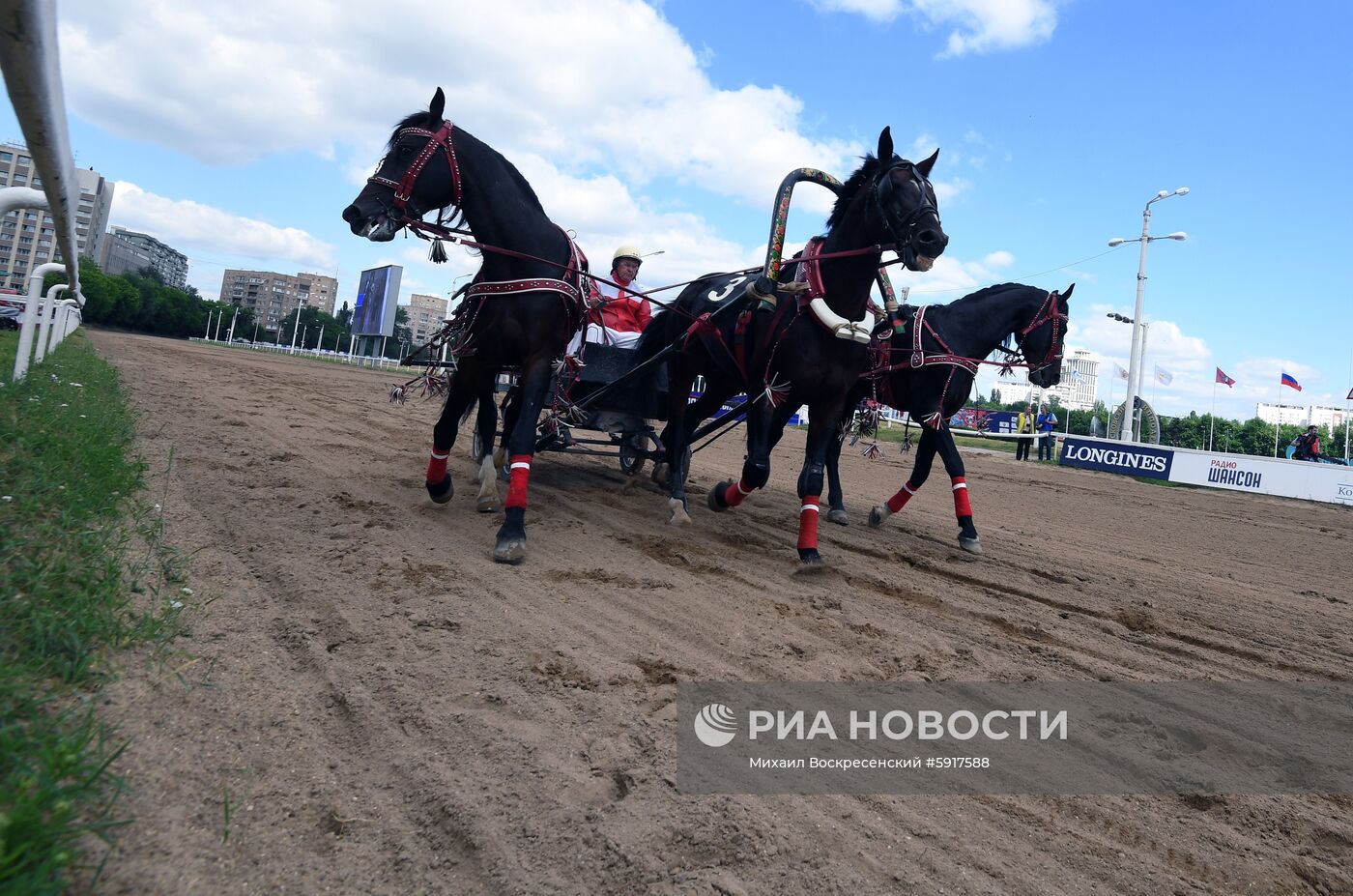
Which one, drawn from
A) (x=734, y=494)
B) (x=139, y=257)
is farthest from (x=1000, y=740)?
(x=139, y=257)

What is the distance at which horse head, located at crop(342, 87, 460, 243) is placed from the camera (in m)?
4.79

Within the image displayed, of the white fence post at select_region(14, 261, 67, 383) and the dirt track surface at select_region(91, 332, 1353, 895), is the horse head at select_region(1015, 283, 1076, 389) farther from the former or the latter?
the white fence post at select_region(14, 261, 67, 383)

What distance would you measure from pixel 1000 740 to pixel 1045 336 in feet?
17.4

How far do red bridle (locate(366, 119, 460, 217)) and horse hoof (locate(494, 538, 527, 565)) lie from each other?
Result: 219 cm

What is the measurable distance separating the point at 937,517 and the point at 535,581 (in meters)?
6.09

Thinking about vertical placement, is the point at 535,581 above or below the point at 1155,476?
below

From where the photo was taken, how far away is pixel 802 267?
5.48m

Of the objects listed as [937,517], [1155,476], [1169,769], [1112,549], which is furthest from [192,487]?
[1155,476]

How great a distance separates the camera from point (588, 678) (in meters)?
3.03

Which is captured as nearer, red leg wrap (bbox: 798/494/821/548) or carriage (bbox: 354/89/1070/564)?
carriage (bbox: 354/89/1070/564)

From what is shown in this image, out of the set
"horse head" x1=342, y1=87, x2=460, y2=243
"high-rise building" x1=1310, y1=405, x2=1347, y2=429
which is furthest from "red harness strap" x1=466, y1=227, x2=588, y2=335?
"high-rise building" x1=1310, y1=405, x2=1347, y2=429

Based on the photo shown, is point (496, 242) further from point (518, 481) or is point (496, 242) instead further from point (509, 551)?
point (509, 551)

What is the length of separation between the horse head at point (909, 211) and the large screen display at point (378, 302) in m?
49.6

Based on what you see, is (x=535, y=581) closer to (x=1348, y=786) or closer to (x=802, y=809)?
(x=802, y=809)
